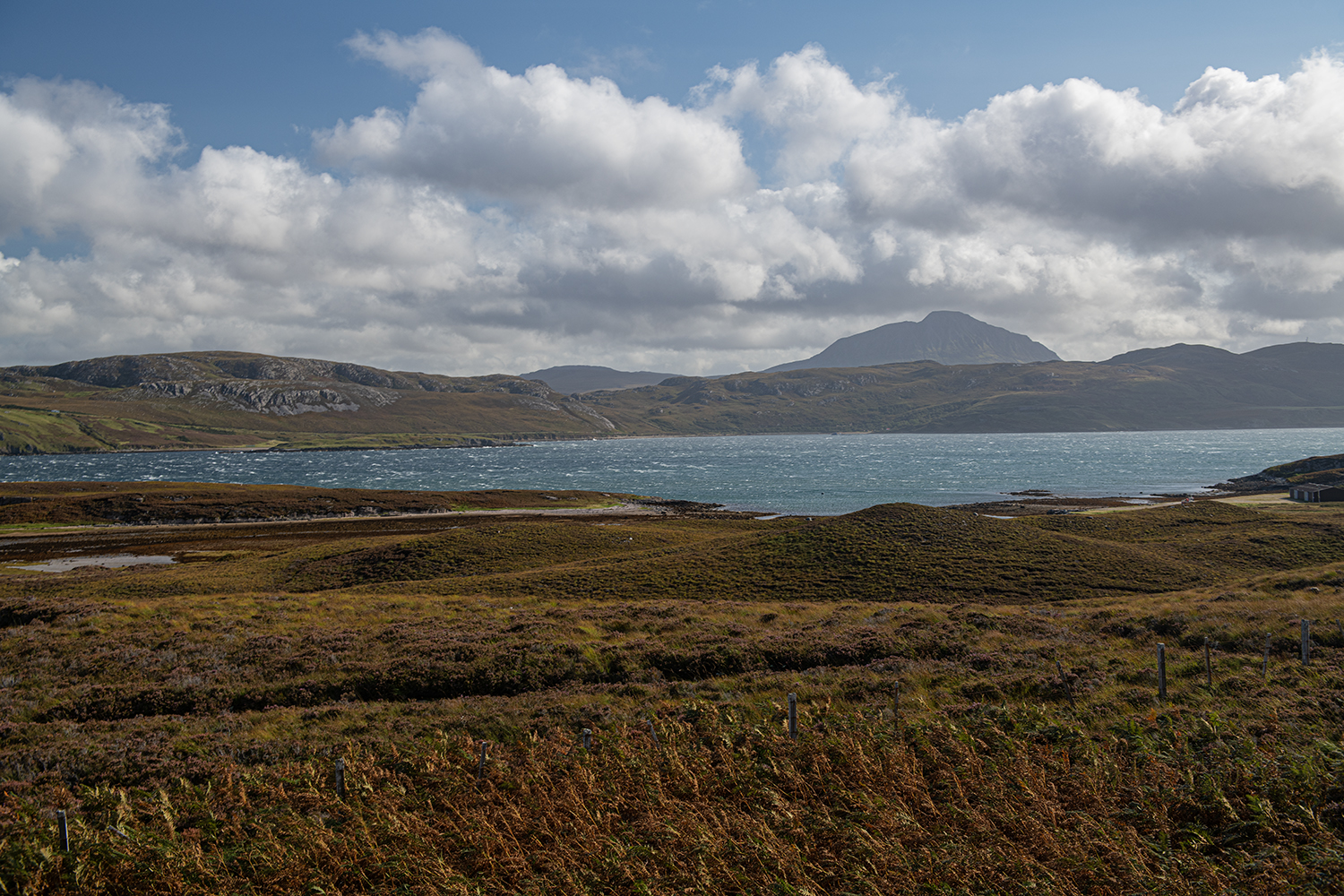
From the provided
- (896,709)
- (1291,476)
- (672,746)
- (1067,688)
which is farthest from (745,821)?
(1291,476)

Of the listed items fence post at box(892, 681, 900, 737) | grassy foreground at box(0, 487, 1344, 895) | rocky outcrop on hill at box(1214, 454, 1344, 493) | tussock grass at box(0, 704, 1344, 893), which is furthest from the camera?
rocky outcrop on hill at box(1214, 454, 1344, 493)

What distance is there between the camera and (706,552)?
53125 mm

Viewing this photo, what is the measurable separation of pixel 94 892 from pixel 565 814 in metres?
7.29

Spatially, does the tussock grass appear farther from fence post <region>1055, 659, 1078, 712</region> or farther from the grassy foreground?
fence post <region>1055, 659, 1078, 712</region>

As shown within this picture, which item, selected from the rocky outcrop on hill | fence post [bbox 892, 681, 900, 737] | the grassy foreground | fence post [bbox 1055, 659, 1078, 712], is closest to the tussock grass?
the grassy foreground

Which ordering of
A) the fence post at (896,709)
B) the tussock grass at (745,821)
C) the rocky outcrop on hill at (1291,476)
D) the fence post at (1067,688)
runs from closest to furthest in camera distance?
the tussock grass at (745,821), the fence post at (896,709), the fence post at (1067,688), the rocky outcrop on hill at (1291,476)

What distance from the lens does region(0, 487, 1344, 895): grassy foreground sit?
10328mm

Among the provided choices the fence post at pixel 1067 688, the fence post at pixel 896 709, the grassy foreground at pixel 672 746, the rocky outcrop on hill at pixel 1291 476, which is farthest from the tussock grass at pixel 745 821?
the rocky outcrop on hill at pixel 1291 476

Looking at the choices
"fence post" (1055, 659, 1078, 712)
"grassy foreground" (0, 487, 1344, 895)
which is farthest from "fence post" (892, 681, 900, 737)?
"fence post" (1055, 659, 1078, 712)

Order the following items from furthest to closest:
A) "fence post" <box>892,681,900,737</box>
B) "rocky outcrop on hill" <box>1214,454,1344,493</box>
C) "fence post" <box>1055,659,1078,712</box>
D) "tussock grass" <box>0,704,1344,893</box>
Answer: "rocky outcrop on hill" <box>1214,454,1344,493</box> → "fence post" <box>1055,659,1078,712</box> → "fence post" <box>892,681,900,737</box> → "tussock grass" <box>0,704,1344,893</box>

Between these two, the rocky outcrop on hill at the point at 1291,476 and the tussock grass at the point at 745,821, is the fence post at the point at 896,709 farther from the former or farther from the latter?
A: the rocky outcrop on hill at the point at 1291,476

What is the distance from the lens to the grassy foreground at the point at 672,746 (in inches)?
407

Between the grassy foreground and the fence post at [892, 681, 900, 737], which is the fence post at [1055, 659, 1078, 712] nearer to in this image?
the grassy foreground

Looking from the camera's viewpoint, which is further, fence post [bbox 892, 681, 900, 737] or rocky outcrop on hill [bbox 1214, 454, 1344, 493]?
rocky outcrop on hill [bbox 1214, 454, 1344, 493]
